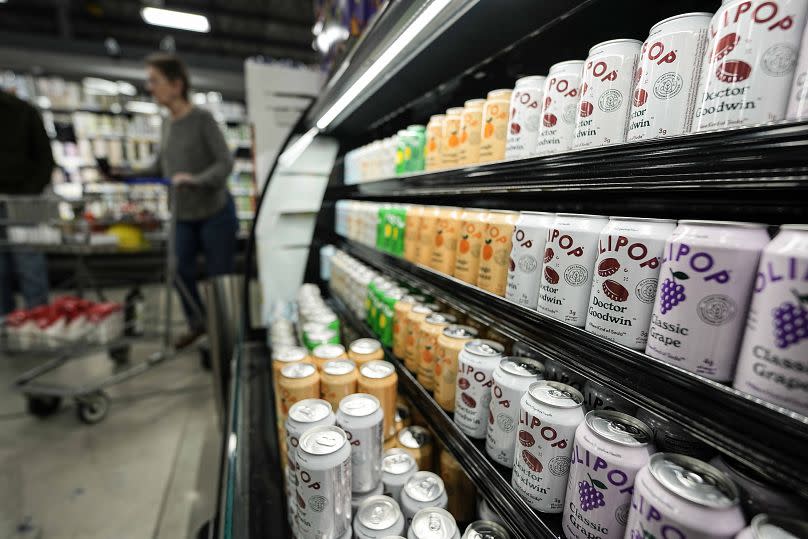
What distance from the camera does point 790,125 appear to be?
0.41 meters

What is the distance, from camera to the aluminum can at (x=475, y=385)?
0.95 metres

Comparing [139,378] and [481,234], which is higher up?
[481,234]

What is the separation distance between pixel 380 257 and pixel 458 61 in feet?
2.79

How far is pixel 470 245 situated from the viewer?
1.08 m

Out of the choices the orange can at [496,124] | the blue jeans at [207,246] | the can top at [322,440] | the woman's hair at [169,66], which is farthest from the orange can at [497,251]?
the woman's hair at [169,66]

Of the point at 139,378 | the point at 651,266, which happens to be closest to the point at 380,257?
the point at 651,266

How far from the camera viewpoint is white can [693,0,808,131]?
46 centimetres

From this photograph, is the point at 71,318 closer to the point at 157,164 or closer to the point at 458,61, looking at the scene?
the point at 157,164

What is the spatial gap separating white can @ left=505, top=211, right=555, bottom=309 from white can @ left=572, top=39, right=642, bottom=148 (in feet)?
0.60

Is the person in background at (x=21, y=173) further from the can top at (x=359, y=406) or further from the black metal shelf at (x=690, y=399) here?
the black metal shelf at (x=690, y=399)

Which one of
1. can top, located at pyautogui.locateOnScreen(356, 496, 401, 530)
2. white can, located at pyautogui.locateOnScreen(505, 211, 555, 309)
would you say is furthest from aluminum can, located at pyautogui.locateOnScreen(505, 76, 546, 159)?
can top, located at pyautogui.locateOnScreen(356, 496, 401, 530)

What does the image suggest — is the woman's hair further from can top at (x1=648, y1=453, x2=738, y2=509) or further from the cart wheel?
can top at (x1=648, y1=453, x2=738, y2=509)

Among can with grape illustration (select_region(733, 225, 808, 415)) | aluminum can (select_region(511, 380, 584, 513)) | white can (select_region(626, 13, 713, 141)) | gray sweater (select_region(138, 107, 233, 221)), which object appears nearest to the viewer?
can with grape illustration (select_region(733, 225, 808, 415))

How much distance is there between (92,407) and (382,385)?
7.43ft
